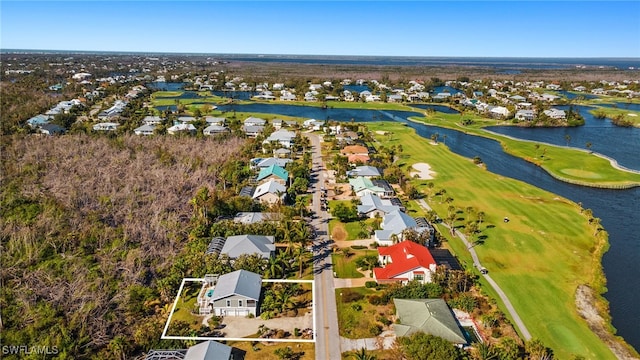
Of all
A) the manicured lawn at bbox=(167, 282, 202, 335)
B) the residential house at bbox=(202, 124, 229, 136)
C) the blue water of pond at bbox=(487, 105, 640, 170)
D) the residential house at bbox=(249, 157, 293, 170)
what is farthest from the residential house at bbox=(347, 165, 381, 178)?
the blue water of pond at bbox=(487, 105, 640, 170)

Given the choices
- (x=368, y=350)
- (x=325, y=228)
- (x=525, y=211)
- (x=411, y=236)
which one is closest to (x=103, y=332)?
(x=368, y=350)

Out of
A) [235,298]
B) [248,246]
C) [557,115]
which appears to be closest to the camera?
[235,298]

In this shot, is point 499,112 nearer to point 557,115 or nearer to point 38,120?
point 557,115

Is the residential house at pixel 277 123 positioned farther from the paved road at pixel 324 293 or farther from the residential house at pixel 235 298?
the residential house at pixel 235 298

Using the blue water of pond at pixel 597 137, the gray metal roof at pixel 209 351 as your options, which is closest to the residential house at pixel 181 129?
the gray metal roof at pixel 209 351

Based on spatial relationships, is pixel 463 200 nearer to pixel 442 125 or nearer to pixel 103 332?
pixel 103 332

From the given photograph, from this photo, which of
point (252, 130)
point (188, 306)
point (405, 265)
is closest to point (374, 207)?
point (405, 265)

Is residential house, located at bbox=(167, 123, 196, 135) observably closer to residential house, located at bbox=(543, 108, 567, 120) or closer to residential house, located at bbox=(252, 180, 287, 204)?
residential house, located at bbox=(252, 180, 287, 204)
